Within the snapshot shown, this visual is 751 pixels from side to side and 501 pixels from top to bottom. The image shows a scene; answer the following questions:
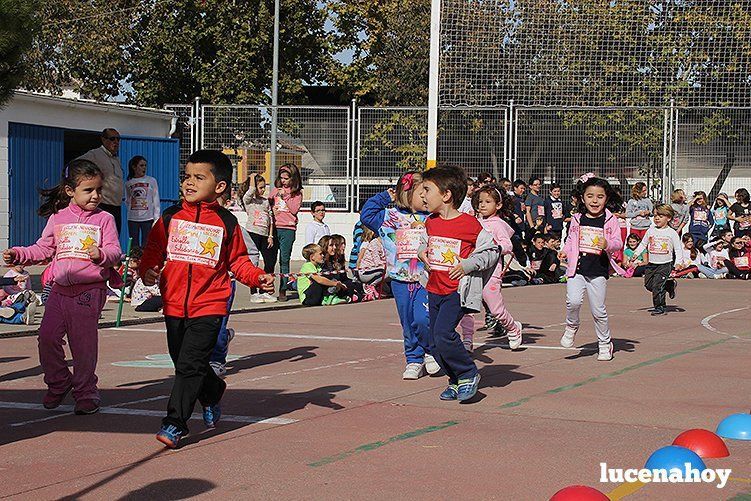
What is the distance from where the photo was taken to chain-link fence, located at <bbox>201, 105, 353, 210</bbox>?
27969 mm

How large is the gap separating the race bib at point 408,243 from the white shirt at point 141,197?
802cm

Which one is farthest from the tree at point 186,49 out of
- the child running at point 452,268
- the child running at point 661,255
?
the child running at point 452,268

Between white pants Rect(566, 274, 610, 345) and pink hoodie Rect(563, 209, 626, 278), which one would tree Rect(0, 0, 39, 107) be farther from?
white pants Rect(566, 274, 610, 345)

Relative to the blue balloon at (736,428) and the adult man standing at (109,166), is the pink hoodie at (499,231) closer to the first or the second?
the blue balloon at (736,428)

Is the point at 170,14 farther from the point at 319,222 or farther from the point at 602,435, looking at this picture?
the point at 602,435

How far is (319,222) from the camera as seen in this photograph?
65.8ft

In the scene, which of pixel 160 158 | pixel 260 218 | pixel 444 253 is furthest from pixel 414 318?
pixel 160 158

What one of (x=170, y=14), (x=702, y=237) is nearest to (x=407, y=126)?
(x=702, y=237)

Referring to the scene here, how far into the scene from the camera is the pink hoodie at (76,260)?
325 inches

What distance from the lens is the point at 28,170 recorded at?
24.3 meters

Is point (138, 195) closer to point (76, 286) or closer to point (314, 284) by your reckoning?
point (314, 284)

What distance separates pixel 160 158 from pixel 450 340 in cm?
1828

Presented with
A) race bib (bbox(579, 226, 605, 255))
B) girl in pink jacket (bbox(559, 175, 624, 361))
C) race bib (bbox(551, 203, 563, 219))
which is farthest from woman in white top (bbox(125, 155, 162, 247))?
race bib (bbox(551, 203, 563, 219))

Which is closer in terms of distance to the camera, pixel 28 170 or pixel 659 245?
pixel 659 245
